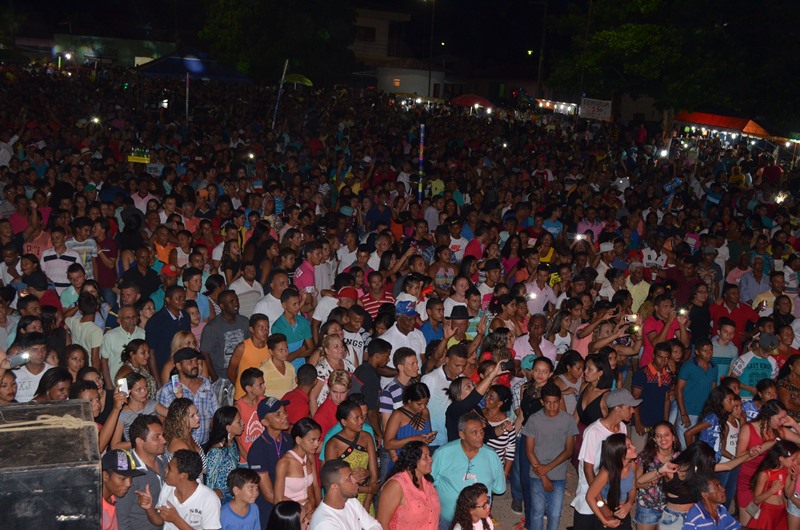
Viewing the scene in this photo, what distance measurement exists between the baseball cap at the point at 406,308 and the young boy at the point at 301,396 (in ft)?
5.39

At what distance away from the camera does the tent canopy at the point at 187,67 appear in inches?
779

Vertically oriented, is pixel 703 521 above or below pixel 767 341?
below

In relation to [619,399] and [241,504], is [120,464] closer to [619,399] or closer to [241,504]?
[241,504]

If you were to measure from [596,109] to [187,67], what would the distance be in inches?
434

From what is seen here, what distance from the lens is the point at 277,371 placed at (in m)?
6.74

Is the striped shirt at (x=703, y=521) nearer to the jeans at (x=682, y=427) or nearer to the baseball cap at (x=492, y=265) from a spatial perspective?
the jeans at (x=682, y=427)

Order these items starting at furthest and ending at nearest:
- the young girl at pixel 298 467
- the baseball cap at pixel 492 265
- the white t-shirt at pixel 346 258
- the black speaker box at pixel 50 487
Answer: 1. the white t-shirt at pixel 346 258
2. the baseball cap at pixel 492 265
3. the young girl at pixel 298 467
4. the black speaker box at pixel 50 487

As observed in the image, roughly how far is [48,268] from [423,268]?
151 inches


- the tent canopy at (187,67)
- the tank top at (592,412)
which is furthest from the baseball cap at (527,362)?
the tent canopy at (187,67)

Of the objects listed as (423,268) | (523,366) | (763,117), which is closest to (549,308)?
(423,268)

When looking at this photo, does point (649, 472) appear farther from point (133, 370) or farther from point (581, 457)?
point (133, 370)

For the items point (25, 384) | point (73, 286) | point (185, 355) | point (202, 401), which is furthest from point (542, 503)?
point (73, 286)

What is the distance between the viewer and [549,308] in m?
9.26

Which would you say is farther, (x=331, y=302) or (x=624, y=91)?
(x=624, y=91)
